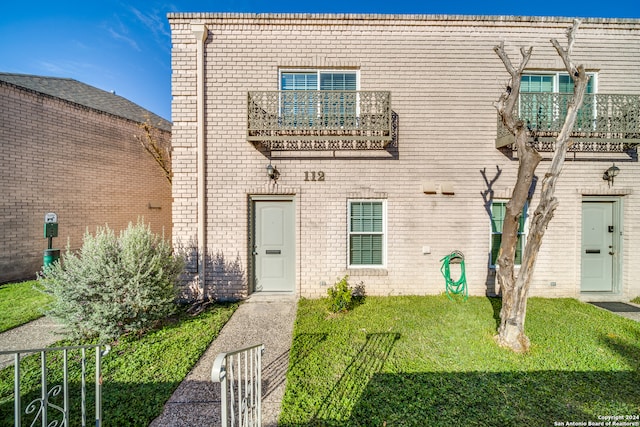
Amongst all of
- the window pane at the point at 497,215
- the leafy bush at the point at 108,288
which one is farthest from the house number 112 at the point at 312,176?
the window pane at the point at 497,215

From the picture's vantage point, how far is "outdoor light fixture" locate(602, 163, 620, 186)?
234 inches

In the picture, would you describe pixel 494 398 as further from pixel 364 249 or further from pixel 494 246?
pixel 494 246

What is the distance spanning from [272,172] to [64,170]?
7797 millimetres

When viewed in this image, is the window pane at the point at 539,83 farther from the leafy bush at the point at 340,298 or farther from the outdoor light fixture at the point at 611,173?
the leafy bush at the point at 340,298

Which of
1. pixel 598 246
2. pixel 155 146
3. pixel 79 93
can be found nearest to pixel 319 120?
pixel 598 246

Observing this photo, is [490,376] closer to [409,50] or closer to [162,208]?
[409,50]

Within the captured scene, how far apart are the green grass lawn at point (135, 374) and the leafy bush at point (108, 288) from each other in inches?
13.9

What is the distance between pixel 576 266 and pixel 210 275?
8909mm

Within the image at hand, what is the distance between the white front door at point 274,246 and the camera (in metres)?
6.15

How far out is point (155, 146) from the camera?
1034cm

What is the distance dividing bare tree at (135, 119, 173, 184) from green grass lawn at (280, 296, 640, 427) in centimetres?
929

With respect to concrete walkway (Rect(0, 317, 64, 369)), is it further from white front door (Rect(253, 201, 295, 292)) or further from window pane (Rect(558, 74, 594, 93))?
window pane (Rect(558, 74, 594, 93))

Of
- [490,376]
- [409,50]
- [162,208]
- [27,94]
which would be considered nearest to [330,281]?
[490,376]

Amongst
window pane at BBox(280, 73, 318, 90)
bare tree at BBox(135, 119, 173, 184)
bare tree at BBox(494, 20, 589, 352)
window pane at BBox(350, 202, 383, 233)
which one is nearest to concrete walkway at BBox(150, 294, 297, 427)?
window pane at BBox(350, 202, 383, 233)
